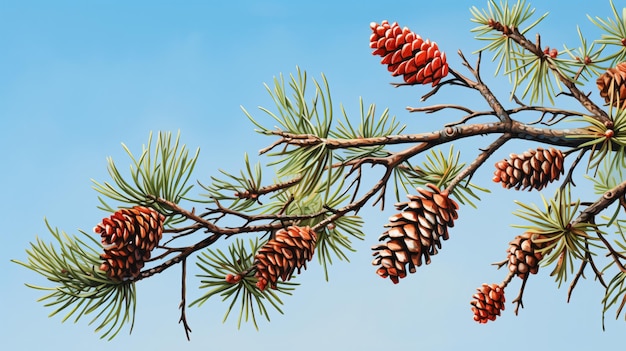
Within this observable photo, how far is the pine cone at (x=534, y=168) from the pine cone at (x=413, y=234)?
292 millimetres

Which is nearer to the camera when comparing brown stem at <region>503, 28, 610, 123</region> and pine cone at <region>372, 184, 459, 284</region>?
pine cone at <region>372, 184, 459, 284</region>

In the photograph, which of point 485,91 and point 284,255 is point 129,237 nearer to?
point 284,255

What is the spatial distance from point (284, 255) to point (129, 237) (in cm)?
24

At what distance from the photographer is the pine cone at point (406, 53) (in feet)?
4.36

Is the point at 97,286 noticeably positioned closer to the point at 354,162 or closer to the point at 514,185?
the point at 354,162

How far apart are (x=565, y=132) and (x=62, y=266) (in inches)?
33.6

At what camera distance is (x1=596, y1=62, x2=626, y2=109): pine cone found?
1.50 metres

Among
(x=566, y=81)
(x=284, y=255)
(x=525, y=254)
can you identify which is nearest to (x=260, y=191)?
(x=284, y=255)

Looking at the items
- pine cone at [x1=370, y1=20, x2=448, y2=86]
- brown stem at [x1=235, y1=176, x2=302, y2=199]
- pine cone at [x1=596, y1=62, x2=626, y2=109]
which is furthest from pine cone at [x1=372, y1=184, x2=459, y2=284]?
pine cone at [x1=596, y1=62, x2=626, y2=109]

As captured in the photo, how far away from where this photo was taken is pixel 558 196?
135cm

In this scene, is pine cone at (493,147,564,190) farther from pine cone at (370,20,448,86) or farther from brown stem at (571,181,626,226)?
pine cone at (370,20,448,86)

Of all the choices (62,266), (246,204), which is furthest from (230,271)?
(62,266)

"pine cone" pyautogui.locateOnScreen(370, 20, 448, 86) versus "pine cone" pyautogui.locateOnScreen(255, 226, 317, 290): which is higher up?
"pine cone" pyautogui.locateOnScreen(370, 20, 448, 86)

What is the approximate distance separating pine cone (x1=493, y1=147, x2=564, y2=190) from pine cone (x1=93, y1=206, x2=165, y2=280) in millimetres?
610
